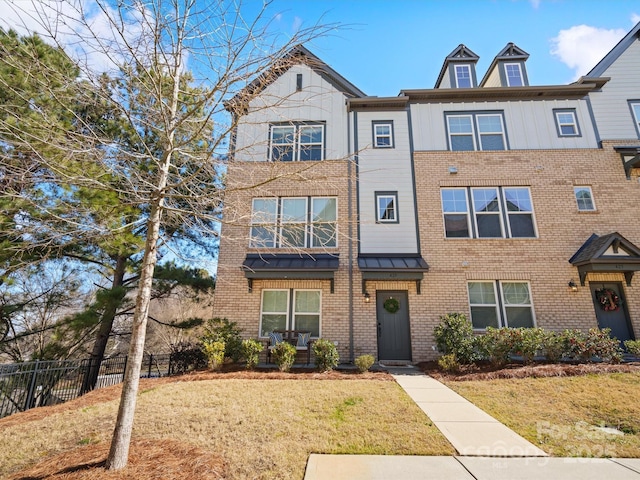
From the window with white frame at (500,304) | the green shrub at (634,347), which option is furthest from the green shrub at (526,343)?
the green shrub at (634,347)

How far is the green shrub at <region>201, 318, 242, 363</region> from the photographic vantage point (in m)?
9.34

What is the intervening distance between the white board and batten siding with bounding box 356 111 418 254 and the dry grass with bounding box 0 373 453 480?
5276 millimetres

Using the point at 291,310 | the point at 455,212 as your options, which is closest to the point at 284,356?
the point at 291,310

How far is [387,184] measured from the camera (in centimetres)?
1154

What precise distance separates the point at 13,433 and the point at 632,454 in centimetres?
870

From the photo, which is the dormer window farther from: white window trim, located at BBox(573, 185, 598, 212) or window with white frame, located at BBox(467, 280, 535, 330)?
window with white frame, located at BBox(467, 280, 535, 330)

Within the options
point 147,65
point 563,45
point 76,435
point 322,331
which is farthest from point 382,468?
point 563,45

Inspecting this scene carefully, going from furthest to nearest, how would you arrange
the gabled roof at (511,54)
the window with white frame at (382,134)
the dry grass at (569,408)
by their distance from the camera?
the gabled roof at (511,54) → the window with white frame at (382,134) → the dry grass at (569,408)

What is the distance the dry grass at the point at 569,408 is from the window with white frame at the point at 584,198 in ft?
19.3

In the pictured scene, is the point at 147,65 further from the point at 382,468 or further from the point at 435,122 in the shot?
the point at 435,122

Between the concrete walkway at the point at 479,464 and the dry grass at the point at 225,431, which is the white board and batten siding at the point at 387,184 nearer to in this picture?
the dry grass at the point at 225,431

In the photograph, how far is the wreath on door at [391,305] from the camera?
1030 centimetres

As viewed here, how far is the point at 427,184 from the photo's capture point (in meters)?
11.4

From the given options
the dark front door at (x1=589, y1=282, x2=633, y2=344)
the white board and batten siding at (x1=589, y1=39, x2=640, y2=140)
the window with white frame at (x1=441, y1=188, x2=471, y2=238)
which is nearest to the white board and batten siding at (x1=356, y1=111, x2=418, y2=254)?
the window with white frame at (x1=441, y1=188, x2=471, y2=238)
